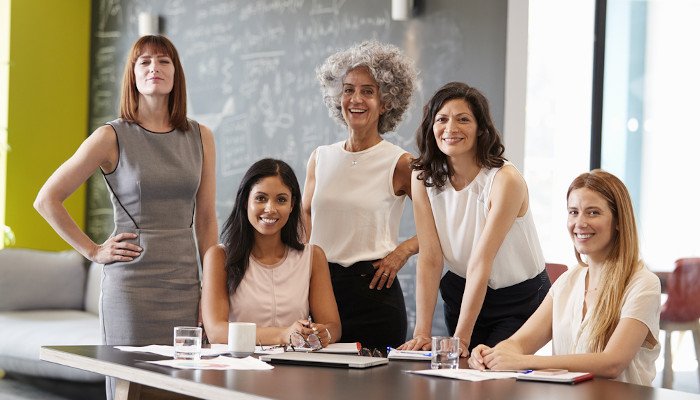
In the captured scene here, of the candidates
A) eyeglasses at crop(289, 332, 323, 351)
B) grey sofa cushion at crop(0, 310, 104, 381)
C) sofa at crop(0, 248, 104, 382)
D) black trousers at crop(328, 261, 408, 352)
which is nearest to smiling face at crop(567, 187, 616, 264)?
eyeglasses at crop(289, 332, 323, 351)

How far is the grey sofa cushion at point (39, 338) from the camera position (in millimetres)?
4859

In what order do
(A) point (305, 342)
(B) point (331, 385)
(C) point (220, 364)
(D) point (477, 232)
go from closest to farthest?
(B) point (331, 385), (C) point (220, 364), (A) point (305, 342), (D) point (477, 232)

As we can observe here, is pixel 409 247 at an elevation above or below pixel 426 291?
above

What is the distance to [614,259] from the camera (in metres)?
2.44

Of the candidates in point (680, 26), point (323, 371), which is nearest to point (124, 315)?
point (323, 371)

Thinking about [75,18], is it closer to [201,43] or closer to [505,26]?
[201,43]

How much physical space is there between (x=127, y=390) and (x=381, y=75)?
1.46m

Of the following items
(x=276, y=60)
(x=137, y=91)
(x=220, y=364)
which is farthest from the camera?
(x=276, y=60)

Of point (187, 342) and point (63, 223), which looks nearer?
point (187, 342)

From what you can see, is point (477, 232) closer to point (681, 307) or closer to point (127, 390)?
point (127, 390)

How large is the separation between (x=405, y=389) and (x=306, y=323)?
0.71 meters

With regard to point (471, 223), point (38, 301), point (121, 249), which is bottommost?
point (38, 301)

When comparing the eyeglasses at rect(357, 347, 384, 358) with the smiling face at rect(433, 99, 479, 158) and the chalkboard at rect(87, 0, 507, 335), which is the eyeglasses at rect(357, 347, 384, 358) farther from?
the chalkboard at rect(87, 0, 507, 335)

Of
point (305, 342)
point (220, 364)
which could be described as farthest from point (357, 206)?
point (220, 364)
